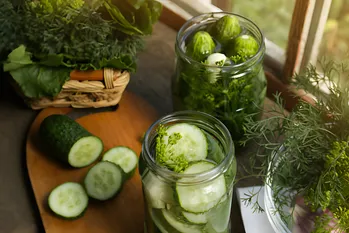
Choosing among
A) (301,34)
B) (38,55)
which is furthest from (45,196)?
(301,34)

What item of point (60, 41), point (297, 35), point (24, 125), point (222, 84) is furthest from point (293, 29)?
point (24, 125)

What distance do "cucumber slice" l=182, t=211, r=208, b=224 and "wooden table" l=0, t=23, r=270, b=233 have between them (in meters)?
0.16

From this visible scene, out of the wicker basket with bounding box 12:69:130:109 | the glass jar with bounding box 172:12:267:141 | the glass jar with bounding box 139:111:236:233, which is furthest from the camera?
the wicker basket with bounding box 12:69:130:109

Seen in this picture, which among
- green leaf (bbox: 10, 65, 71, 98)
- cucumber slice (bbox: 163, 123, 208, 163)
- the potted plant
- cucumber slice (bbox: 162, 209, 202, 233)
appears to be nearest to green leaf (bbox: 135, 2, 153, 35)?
the potted plant

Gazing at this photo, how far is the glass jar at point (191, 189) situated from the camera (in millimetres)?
722

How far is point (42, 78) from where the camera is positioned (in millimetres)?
944

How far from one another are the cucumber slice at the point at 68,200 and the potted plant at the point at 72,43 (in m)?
0.17

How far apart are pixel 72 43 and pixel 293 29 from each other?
1.25ft

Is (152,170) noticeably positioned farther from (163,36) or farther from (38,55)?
(163,36)

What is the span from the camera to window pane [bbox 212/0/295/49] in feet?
3.36

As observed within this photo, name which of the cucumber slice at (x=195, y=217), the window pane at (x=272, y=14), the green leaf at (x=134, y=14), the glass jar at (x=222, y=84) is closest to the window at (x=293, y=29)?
the window pane at (x=272, y=14)

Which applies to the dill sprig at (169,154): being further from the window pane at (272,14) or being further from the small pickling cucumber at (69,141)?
the window pane at (272,14)

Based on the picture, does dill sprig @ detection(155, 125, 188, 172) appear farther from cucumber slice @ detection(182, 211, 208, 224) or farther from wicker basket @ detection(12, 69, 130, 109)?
wicker basket @ detection(12, 69, 130, 109)

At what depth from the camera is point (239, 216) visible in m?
0.90
